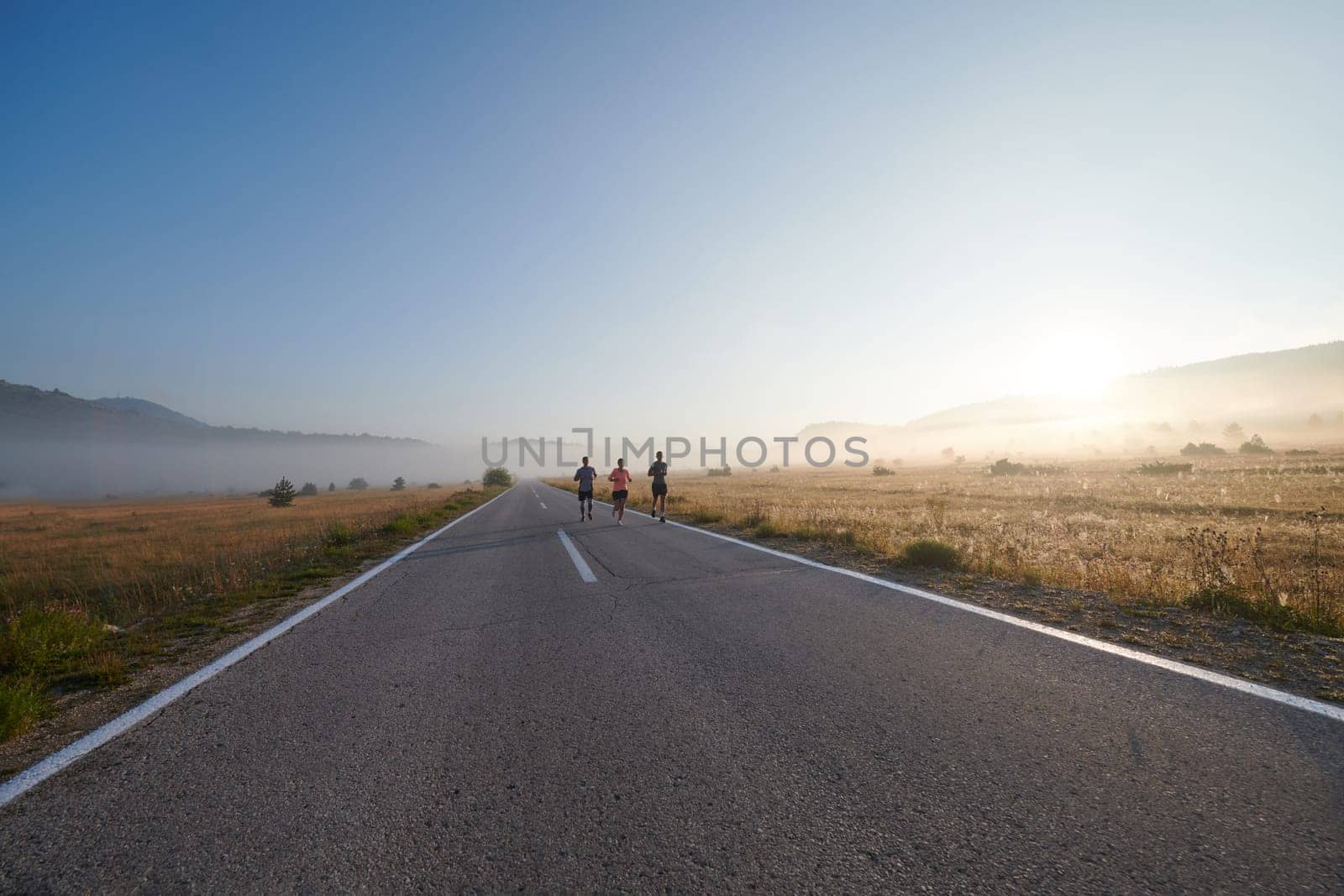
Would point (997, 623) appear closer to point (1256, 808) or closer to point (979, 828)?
point (1256, 808)

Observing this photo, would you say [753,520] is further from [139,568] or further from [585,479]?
[139,568]

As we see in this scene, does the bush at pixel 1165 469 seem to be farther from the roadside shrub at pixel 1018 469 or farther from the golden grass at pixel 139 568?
the golden grass at pixel 139 568

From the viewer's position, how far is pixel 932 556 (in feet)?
26.3

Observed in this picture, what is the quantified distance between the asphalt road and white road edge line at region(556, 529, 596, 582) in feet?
9.94

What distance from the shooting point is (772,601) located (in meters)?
6.04

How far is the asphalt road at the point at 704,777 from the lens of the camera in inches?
76.5

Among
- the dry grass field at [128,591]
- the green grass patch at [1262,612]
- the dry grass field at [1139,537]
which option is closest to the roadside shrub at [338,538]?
the dry grass field at [128,591]

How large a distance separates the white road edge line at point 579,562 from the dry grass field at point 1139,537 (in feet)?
13.9

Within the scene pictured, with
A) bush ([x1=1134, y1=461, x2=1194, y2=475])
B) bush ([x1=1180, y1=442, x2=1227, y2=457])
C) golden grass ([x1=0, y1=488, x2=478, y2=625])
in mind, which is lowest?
golden grass ([x1=0, y1=488, x2=478, y2=625])

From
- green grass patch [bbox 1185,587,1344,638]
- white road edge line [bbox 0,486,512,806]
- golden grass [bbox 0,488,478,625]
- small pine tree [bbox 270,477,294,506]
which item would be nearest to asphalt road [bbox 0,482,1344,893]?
white road edge line [bbox 0,486,512,806]

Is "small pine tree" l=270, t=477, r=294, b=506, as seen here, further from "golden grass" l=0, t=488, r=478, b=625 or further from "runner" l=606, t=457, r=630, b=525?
"runner" l=606, t=457, r=630, b=525

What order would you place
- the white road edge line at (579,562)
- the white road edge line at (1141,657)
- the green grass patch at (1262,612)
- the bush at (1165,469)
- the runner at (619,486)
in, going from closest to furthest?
the white road edge line at (1141,657) < the green grass patch at (1262,612) < the white road edge line at (579,562) < the runner at (619,486) < the bush at (1165,469)

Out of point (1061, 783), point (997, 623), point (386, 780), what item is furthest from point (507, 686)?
point (997, 623)

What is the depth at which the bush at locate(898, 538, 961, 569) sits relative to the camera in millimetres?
7934
